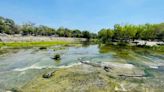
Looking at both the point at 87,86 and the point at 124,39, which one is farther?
the point at 124,39

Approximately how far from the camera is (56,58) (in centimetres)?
4797

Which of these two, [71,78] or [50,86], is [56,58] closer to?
[71,78]

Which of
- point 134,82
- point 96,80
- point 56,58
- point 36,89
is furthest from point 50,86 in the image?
point 56,58

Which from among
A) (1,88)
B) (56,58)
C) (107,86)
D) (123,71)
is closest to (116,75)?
(123,71)

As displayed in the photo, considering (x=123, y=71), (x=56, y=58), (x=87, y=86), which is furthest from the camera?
(x=56, y=58)

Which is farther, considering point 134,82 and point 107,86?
point 134,82

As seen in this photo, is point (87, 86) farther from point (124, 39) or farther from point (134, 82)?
point (124, 39)

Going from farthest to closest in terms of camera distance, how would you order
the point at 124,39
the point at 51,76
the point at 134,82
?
the point at 124,39 < the point at 51,76 < the point at 134,82

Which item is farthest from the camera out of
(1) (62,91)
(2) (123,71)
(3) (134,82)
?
(2) (123,71)

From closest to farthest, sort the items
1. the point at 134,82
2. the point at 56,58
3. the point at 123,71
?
the point at 134,82 → the point at 123,71 → the point at 56,58

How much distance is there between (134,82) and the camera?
81.4 feet

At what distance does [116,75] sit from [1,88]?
15241mm

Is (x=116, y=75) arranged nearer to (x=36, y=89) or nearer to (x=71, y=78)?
(x=71, y=78)

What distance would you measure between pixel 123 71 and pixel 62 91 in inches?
525
